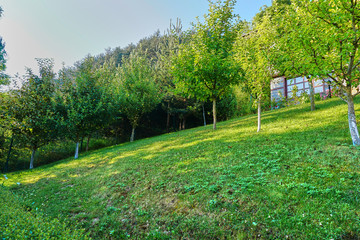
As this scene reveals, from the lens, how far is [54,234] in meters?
3.66

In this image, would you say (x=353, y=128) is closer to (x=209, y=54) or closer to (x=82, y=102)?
(x=209, y=54)

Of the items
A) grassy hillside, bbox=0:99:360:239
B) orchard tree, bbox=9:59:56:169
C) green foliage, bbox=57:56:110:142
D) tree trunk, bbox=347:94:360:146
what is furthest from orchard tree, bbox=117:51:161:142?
tree trunk, bbox=347:94:360:146

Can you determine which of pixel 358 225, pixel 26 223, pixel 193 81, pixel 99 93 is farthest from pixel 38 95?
pixel 358 225

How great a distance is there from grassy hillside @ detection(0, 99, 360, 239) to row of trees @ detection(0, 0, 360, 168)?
2447 millimetres

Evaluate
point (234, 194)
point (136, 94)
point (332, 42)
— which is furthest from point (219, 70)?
point (136, 94)

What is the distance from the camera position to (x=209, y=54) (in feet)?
41.4

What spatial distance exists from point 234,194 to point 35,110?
2045 centimetres

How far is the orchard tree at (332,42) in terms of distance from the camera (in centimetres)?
655

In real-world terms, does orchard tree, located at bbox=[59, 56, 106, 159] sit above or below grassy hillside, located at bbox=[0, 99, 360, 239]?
above

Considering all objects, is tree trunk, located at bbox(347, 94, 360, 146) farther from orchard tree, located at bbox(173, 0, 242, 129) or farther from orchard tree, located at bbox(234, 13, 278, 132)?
orchard tree, located at bbox(173, 0, 242, 129)

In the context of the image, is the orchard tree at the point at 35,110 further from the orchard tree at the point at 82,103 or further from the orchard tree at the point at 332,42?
the orchard tree at the point at 332,42

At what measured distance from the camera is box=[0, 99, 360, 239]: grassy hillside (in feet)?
12.5

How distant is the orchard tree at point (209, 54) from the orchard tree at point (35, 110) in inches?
511

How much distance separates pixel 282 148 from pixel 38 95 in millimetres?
22153
